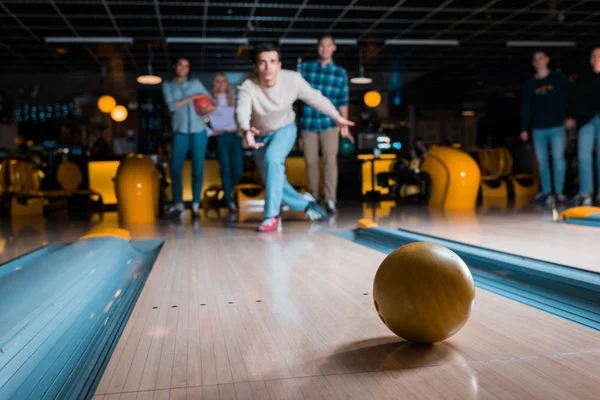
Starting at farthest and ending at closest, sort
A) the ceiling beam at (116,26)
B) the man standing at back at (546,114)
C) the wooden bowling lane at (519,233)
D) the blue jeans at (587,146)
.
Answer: the ceiling beam at (116,26), the man standing at back at (546,114), the blue jeans at (587,146), the wooden bowling lane at (519,233)

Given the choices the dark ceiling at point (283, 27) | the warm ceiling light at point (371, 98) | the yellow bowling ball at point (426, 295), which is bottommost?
the yellow bowling ball at point (426, 295)

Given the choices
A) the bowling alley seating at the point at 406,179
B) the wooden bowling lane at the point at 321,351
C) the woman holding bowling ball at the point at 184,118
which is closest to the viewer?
the wooden bowling lane at the point at 321,351

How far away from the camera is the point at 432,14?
8.74 meters

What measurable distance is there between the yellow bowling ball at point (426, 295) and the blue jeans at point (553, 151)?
5.36m

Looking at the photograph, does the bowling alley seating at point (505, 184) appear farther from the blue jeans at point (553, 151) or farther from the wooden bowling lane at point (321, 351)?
the wooden bowling lane at point (321, 351)

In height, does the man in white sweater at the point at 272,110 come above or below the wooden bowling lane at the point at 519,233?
above

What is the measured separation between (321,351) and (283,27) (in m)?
8.49

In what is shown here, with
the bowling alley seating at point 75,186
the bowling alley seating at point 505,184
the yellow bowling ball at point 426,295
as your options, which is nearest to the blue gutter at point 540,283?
the yellow bowling ball at point 426,295

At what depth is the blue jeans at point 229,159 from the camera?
6.40 meters

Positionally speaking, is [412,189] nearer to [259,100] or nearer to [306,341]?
[259,100]

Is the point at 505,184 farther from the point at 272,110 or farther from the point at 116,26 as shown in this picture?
the point at 116,26

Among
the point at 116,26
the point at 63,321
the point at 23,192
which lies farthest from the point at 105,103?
the point at 63,321

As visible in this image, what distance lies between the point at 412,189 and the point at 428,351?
5755 millimetres

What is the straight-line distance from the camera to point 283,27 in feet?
30.5
